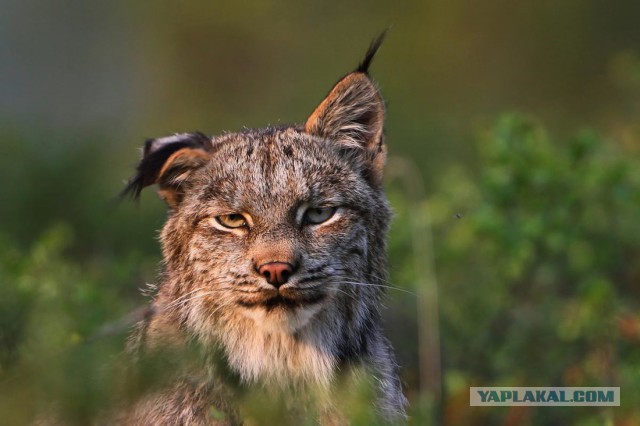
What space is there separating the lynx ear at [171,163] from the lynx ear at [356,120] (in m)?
0.68

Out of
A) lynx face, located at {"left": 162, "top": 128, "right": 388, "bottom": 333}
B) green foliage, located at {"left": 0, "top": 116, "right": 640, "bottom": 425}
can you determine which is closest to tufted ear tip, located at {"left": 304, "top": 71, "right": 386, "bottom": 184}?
lynx face, located at {"left": 162, "top": 128, "right": 388, "bottom": 333}

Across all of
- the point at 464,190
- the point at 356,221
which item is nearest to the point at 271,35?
the point at 464,190

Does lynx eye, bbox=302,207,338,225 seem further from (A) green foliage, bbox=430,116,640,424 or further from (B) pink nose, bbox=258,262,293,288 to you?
(A) green foliage, bbox=430,116,640,424

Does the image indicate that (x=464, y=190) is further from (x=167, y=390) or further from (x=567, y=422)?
(x=167, y=390)

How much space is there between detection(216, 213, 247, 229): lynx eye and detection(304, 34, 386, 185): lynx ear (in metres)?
0.87

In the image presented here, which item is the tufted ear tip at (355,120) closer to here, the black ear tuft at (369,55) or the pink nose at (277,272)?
the black ear tuft at (369,55)

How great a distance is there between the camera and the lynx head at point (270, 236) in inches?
272

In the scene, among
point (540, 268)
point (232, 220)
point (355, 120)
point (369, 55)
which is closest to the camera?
point (232, 220)

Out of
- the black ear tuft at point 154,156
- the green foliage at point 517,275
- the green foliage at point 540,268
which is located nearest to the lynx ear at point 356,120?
the black ear tuft at point 154,156

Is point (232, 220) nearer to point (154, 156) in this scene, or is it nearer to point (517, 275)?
point (154, 156)

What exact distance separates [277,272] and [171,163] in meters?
0.98

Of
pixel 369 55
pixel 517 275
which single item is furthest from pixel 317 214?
pixel 517 275

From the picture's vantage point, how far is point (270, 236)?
6977 mm

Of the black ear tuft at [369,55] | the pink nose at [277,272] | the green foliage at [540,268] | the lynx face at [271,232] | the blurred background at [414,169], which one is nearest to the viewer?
the pink nose at [277,272]
